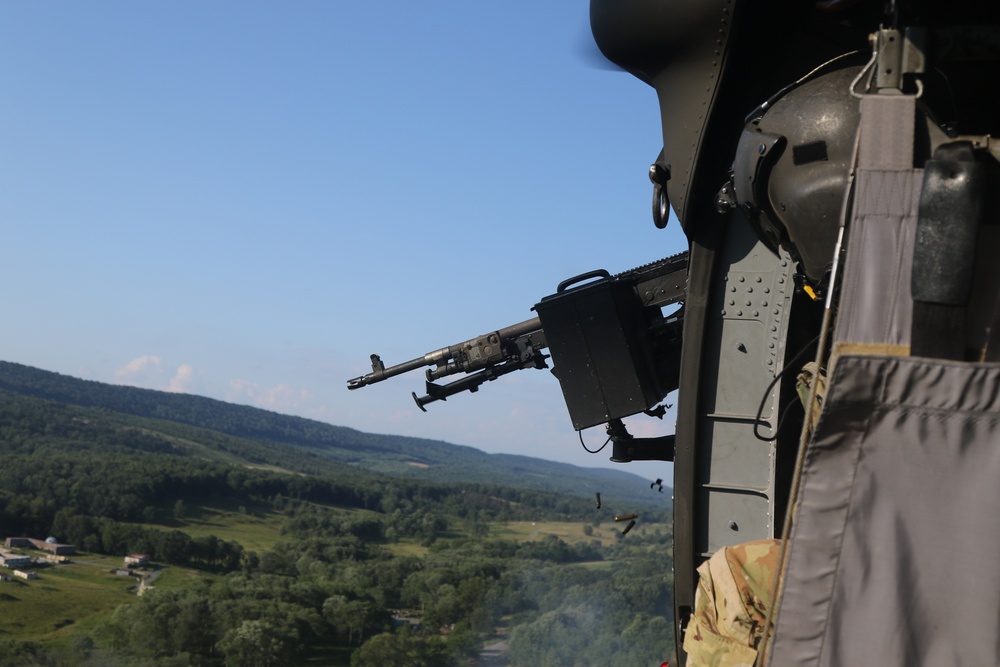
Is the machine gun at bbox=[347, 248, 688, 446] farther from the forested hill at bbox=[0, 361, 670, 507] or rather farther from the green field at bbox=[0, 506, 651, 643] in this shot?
the forested hill at bbox=[0, 361, 670, 507]

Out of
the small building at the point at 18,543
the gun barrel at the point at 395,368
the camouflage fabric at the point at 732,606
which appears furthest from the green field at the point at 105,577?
the camouflage fabric at the point at 732,606

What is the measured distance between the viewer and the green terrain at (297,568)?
24391mm

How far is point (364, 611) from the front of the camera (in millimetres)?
30797

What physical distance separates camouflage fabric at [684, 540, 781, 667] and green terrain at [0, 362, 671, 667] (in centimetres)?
499

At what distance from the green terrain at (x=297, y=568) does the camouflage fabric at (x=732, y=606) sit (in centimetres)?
499

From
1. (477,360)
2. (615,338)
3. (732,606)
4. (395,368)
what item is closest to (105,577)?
(395,368)

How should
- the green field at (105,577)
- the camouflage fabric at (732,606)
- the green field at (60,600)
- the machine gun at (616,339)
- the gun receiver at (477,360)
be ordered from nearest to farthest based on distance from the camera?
1. the camouflage fabric at (732,606)
2. the machine gun at (616,339)
3. the gun receiver at (477,360)
4. the green field at (60,600)
5. the green field at (105,577)

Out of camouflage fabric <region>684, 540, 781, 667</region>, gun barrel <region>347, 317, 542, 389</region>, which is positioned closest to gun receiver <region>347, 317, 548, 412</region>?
gun barrel <region>347, 317, 542, 389</region>

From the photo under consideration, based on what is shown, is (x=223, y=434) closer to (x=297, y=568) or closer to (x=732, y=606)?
(x=297, y=568)

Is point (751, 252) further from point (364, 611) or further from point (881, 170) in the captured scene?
point (364, 611)

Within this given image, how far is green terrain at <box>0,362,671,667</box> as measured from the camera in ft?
80.0

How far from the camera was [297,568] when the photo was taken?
48.1 m

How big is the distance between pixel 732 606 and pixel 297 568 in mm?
46973

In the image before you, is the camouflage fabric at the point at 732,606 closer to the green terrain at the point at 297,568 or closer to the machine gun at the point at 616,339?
the machine gun at the point at 616,339
